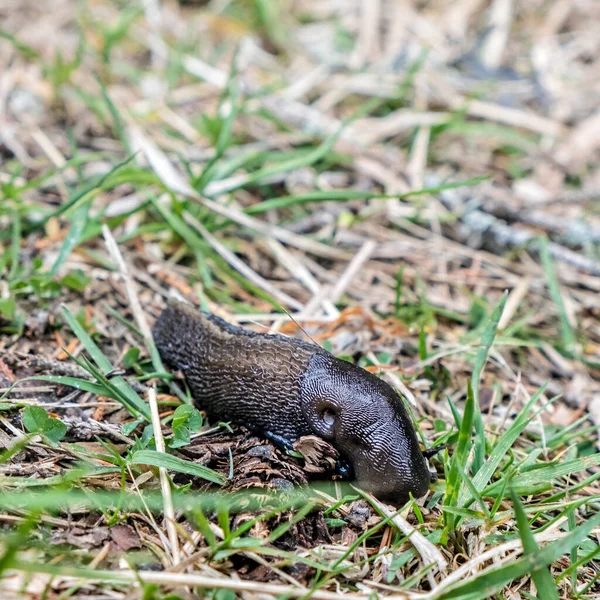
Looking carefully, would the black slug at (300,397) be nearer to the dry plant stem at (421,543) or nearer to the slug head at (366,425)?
the slug head at (366,425)

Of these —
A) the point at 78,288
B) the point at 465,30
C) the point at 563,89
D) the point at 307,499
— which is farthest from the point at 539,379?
the point at 465,30

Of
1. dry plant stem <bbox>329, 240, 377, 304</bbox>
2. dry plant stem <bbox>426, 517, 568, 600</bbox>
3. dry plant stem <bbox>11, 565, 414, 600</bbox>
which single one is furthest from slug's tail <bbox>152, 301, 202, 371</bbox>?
dry plant stem <bbox>426, 517, 568, 600</bbox>

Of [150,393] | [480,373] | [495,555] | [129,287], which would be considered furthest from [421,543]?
[129,287]

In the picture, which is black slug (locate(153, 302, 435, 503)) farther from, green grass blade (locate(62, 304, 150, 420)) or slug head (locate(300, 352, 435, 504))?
green grass blade (locate(62, 304, 150, 420))

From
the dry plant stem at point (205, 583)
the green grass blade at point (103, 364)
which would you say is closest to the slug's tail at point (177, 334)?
the green grass blade at point (103, 364)

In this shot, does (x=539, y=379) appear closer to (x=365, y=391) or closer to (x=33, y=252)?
(x=365, y=391)

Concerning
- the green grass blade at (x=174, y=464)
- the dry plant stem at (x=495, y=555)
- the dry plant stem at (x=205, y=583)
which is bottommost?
the dry plant stem at (x=495, y=555)
